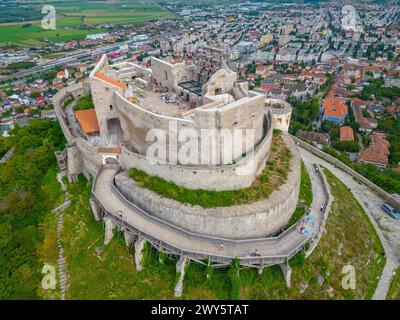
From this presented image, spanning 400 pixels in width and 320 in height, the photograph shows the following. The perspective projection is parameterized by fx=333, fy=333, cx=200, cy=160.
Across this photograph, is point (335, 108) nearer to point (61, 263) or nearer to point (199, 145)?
point (199, 145)

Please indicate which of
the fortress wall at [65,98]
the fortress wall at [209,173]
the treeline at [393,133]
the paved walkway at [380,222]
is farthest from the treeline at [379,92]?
the fortress wall at [209,173]

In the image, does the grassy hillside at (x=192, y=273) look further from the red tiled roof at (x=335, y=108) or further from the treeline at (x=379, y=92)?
the treeline at (x=379, y=92)

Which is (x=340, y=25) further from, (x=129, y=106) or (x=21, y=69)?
(x=129, y=106)

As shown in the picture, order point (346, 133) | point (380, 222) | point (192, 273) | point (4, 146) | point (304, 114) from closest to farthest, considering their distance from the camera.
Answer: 1. point (192, 273)
2. point (380, 222)
3. point (4, 146)
4. point (346, 133)
5. point (304, 114)

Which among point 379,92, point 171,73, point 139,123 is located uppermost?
point 171,73

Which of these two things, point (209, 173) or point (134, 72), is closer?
point (209, 173)

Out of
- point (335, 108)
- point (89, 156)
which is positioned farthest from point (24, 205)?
point (335, 108)
